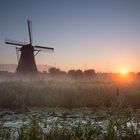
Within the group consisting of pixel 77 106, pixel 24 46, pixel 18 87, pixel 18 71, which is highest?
pixel 24 46

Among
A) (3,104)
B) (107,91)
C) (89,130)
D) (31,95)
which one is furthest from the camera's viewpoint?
(107,91)

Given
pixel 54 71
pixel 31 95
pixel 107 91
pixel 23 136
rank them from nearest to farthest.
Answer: pixel 23 136, pixel 31 95, pixel 107 91, pixel 54 71

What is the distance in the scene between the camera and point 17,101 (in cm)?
2109

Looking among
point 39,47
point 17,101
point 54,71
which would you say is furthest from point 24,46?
point 17,101

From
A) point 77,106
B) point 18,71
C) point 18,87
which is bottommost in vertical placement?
point 77,106

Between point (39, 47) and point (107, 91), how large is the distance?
2075cm

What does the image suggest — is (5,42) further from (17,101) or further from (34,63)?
(17,101)

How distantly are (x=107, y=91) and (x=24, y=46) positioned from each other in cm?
1991

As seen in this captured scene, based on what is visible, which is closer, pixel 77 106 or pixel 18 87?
pixel 77 106

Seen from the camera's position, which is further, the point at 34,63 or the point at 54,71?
the point at 54,71

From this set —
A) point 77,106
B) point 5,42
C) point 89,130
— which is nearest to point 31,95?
point 77,106

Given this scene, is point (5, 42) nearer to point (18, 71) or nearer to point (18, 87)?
point (18, 71)

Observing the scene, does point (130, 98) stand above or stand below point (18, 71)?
below

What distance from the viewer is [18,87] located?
2438cm
